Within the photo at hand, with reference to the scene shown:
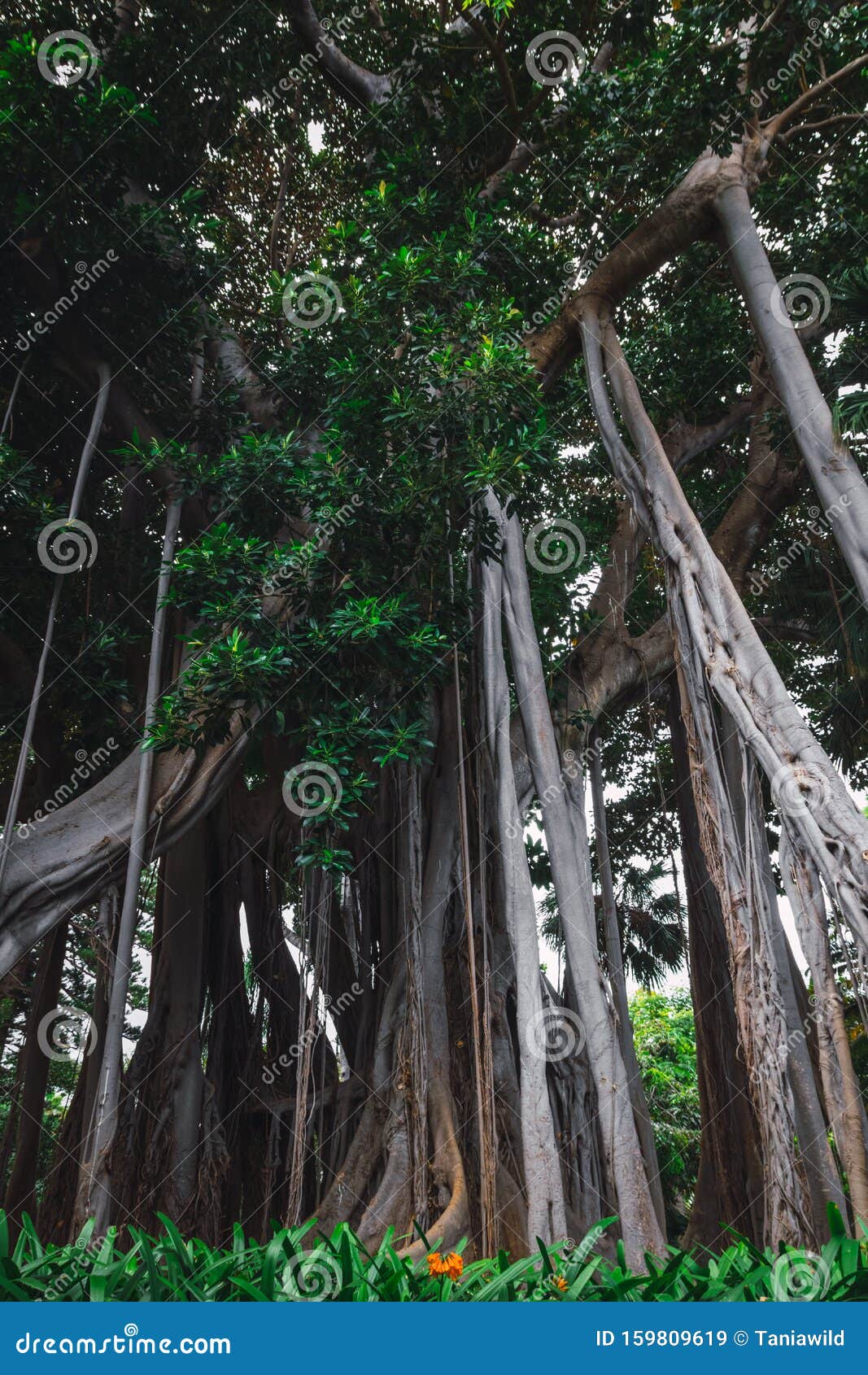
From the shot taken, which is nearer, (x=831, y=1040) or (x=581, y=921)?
(x=831, y=1040)

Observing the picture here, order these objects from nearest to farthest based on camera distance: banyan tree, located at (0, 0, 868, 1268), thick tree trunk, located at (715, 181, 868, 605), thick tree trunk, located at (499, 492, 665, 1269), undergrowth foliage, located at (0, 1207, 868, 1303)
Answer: undergrowth foliage, located at (0, 1207, 868, 1303) < thick tree trunk, located at (499, 492, 665, 1269) < thick tree trunk, located at (715, 181, 868, 605) < banyan tree, located at (0, 0, 868, 1268)

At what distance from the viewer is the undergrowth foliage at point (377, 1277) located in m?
1.66

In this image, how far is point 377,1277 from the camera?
1816mm

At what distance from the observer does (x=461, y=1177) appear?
347 cm

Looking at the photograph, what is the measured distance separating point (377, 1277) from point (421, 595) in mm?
2545

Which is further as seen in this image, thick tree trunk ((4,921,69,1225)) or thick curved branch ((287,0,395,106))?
thick tree trunk ((4,921,69,1225))

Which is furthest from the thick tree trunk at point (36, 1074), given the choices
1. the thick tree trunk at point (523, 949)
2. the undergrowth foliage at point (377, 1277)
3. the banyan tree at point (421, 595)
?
the undergrowth foliage at point (377, 1277)

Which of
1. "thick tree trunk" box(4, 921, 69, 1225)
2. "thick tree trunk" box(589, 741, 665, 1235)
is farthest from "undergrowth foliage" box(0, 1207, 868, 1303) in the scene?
"thick tree trunk" box(4, 921, 69, 1225)

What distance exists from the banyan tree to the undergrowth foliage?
619mm

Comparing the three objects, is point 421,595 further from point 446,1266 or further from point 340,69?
point 340,69

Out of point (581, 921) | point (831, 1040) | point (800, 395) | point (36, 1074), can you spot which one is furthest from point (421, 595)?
point (36, 1074)

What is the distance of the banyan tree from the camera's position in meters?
3.22

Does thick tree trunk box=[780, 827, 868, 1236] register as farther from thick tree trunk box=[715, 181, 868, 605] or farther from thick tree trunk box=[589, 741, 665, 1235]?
thick tree trunk box=[589, 741, 665, 1235]

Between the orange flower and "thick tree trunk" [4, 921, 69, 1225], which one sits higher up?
"thick tree trunk" [4, 921, 69, 1225]
